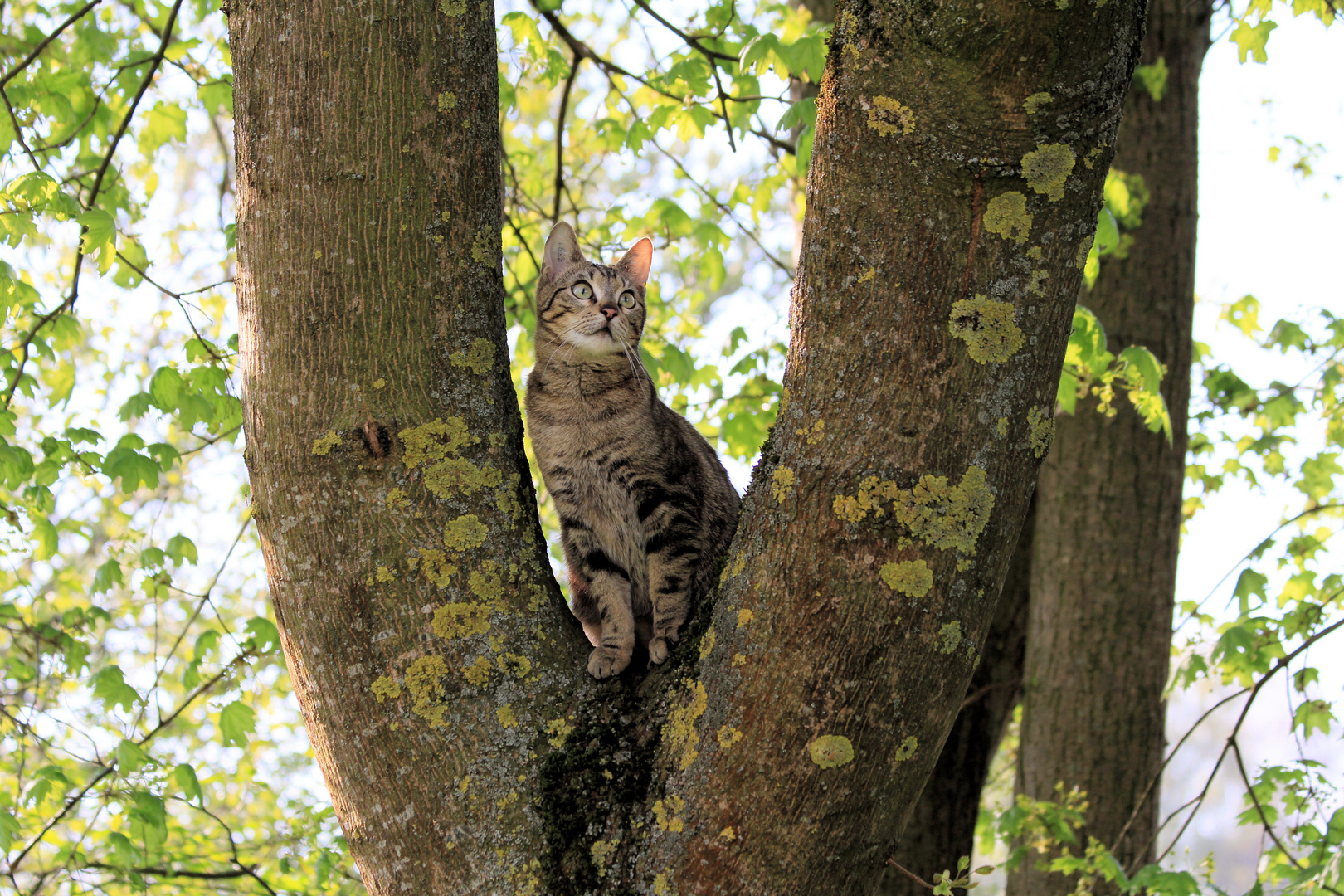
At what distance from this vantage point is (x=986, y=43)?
1.82 m

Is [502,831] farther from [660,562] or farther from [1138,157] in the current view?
[1138,157]

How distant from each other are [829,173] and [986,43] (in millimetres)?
371

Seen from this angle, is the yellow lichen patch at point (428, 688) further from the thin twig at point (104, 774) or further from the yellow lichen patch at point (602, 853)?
the thin twig at point (104, 774)

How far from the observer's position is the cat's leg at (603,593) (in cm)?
301

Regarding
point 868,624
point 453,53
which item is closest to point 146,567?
point 453,53

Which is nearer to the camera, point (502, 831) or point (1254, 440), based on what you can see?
point (502, 831)

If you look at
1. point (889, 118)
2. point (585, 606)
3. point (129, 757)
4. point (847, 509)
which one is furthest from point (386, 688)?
point (129, 757)

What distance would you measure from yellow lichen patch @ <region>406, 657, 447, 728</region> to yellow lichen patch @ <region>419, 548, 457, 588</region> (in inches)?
6.8

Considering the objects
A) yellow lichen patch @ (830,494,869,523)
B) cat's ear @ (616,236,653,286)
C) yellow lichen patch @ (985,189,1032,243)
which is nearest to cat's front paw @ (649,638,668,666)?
yellow lichen patch @ (830,494,869,523)

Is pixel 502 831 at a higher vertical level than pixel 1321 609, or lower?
lower

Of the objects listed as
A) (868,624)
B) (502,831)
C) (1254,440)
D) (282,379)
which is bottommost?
(502,831)

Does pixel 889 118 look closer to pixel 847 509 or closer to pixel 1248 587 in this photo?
pixel 847 509

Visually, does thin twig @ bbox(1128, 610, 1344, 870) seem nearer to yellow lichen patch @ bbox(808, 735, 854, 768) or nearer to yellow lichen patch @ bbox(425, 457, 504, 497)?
yellow lichen patch @ bbox(808, 735, 854, 768)

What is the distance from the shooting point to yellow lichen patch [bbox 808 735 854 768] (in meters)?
1.87
